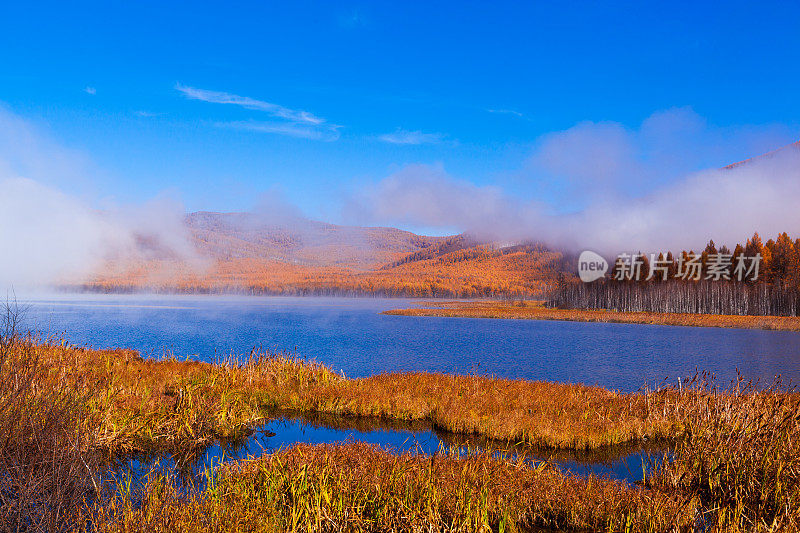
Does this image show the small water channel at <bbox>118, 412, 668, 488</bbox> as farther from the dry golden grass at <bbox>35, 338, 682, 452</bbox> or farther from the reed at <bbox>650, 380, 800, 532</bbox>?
the reed at <bbox>650, 380, 800, 532</bbox>

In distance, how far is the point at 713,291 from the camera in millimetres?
80000

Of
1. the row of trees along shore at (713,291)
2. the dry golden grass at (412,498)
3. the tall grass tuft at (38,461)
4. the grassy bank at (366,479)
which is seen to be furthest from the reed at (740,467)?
the row of trees along shore at (713,291)

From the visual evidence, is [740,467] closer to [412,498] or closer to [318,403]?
[412,498]

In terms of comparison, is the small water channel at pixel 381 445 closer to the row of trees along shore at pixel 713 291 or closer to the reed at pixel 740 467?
the reed at pixel 740 467

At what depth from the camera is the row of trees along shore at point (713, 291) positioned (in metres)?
76.1

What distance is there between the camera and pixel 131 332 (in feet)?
145

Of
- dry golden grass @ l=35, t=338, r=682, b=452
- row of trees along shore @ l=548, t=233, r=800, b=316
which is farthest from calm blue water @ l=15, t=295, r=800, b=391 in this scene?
row of trees along shore @ l=548, t=233, r=800, b=316

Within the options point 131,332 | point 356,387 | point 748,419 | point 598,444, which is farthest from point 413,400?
point 131,332

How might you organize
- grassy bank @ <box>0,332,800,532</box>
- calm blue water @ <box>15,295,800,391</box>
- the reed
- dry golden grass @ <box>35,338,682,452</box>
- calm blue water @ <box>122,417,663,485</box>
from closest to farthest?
1. grassy bank @ <box>0,332,800,532</box>
2. the reed
3. calm blue water @ <box>122,417,663,485</box>
4. dry golden grass @ <box>35,338,682,452</box>
5. calm blue water @ <box>15,295,800,391</box>

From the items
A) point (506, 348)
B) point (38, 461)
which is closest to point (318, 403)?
point (38, 461)

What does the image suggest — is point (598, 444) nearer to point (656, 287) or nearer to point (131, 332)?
point (131, 332)

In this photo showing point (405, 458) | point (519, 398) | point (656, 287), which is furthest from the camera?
point (656, 287)

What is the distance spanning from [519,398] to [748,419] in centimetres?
724

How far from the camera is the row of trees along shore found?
7612 centimetres
